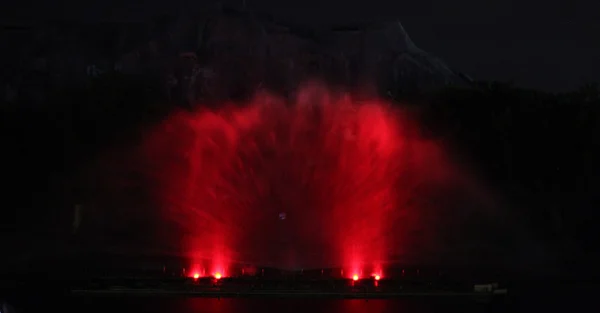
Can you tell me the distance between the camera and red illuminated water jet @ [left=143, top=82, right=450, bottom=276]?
74.2ft

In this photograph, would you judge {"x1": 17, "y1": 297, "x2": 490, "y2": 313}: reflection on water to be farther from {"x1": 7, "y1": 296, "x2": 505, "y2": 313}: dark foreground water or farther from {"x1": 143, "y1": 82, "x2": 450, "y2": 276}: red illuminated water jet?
{"x1": 143, "y1": 82, "x2": 450, "y2": 276}: red illuminated water jet

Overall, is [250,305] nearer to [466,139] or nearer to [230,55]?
[466,139]

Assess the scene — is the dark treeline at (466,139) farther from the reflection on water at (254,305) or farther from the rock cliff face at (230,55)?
the reflection on water at (254,305)

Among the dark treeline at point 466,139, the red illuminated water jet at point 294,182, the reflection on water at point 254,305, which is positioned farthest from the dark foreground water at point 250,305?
the dark treeline at point 466,139

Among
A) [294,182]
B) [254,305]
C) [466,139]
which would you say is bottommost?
[254,305]

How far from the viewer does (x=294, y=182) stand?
2389 cm

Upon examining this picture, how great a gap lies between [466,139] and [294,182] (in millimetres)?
10255

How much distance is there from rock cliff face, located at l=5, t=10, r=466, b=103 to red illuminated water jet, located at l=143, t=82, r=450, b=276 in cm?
1202

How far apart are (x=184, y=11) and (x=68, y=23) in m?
7.34

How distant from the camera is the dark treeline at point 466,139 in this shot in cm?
3108

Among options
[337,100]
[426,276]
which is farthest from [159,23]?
[426,276]

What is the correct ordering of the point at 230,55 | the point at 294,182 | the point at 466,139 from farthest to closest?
the point at 230,55 < the point at 466,139 < the point at 294,182

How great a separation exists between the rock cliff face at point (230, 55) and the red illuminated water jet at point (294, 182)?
12019 millimetres

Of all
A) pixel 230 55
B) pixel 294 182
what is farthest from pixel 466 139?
pixel 230 55
